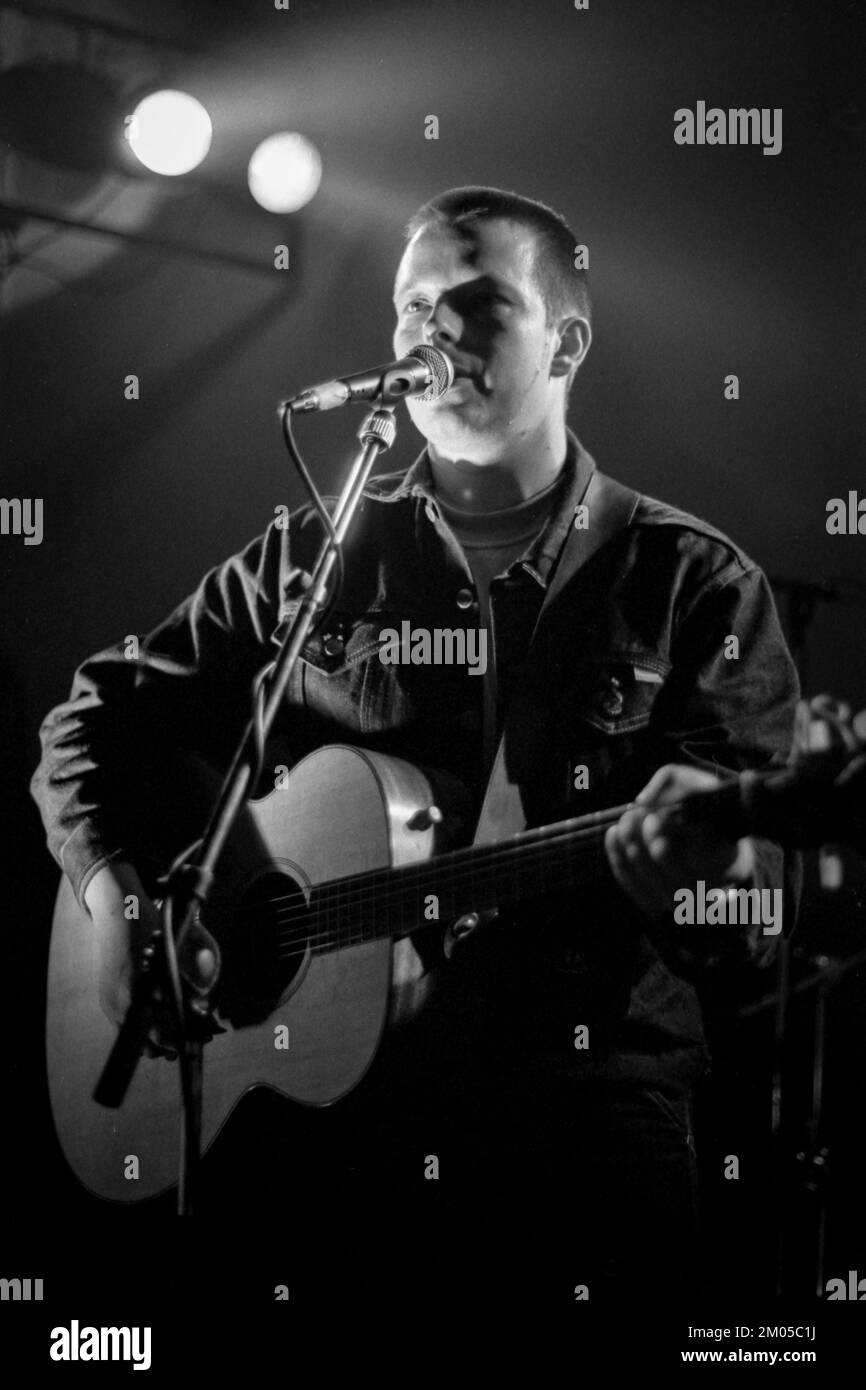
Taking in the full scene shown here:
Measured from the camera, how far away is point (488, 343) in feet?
8.13

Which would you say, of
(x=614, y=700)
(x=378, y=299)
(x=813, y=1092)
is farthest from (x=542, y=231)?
(x=813, y=1092)

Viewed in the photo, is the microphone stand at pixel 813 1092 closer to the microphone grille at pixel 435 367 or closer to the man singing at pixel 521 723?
the man singing at pixel 521 723

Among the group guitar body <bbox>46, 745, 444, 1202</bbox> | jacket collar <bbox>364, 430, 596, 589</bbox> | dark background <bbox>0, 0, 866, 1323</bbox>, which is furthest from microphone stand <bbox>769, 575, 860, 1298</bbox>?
guitar body <bbox>46, 745, 444, 1202</bbox>

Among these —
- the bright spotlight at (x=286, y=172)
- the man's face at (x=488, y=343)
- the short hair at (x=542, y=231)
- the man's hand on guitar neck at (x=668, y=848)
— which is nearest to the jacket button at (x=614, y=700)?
the man's hand on guitar neck at (x=668, y=848)

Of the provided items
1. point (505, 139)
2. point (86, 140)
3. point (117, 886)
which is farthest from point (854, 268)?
point (117, 886)

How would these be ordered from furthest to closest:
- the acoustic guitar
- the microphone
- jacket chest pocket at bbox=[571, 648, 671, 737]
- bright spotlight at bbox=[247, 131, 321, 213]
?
bright spotlight at bbox=[247, 131, 321, 213] < jacket chest pocket at bbox=[571, 648, 671, 737] < the acoustic guitar < the microphone

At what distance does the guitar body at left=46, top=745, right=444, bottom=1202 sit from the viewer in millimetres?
2297

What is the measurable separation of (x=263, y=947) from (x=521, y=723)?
1.89 ft

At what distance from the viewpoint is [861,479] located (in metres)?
2.50

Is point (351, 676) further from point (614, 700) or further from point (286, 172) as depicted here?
point (286, 172)

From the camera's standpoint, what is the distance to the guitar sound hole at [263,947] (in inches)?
93.7

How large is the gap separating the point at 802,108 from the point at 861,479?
0.68 metres

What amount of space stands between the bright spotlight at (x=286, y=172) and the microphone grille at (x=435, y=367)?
1.68 ft

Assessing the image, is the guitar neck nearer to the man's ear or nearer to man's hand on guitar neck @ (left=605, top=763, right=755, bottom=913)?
man's hand on guitar neck @ (left=605, top=763, right=755, bottom=913)
